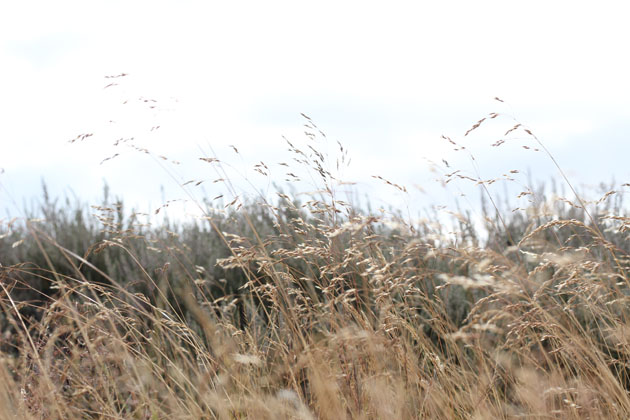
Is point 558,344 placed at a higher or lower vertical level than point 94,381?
lower

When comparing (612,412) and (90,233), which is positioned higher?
(90,233)

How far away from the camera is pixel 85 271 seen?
19.3 feet

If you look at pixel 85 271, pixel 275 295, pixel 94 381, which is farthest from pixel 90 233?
pixel 275 295

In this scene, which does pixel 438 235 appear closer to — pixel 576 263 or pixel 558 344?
pixel 576 263

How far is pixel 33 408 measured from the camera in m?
2.81

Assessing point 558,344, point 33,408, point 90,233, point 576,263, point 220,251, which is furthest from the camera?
point 90,233

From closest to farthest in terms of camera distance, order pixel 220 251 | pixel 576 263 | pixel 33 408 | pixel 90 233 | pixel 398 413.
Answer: pixel 398 413, pixel 576 263, pixel 33 408, pixel 220 251, pixel 90 233

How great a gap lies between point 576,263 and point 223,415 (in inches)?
59.3

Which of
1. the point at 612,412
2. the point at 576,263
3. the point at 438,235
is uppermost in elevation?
the point at 438,235

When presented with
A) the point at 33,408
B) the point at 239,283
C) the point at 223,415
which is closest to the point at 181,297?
the point at 239,283

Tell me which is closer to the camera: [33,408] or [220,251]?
[33,408]

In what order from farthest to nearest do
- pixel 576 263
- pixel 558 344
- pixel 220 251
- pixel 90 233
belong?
pixel 90 233 → pixel 220 251 → pixel 558 344 → pixel 576 263

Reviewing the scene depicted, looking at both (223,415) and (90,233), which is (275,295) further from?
(90,233)

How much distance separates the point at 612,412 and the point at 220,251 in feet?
12.6
